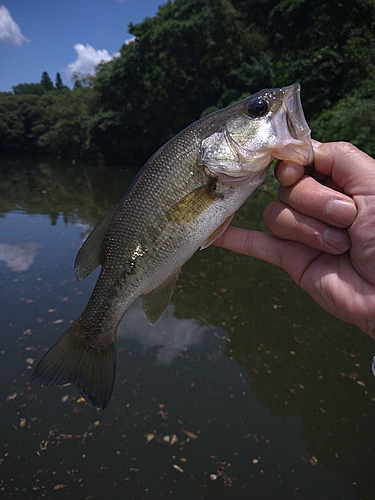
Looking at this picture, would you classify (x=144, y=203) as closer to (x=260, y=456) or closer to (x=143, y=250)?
(x=143, y=250)

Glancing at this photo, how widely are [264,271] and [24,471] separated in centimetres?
659

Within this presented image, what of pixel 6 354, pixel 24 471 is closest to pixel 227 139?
pixel 24 471

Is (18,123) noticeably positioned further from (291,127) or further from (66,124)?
(291,127)

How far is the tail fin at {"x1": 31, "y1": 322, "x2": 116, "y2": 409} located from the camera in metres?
2.22

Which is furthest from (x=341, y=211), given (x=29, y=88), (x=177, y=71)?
(x=29, y=88)

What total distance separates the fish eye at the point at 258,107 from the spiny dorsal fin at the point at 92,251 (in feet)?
3.48

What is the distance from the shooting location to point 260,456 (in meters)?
4.20

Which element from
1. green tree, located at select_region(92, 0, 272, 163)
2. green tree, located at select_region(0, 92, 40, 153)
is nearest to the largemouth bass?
green tree, located at select_region(92, 0, 272, 163)

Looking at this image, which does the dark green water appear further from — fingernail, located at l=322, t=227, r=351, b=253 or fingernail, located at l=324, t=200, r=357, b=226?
fingernail, located at l=324, t=200, r=357, b=226

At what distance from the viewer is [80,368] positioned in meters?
2.30

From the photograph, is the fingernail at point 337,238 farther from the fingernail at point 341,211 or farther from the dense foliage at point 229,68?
the dense foliage at point 229,68

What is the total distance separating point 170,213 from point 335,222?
966 mm

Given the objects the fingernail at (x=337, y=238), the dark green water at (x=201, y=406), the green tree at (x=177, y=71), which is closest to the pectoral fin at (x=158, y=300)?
the fingernail at (x=337, y=238)

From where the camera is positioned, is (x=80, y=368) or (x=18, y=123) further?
(x=18, y=123)
